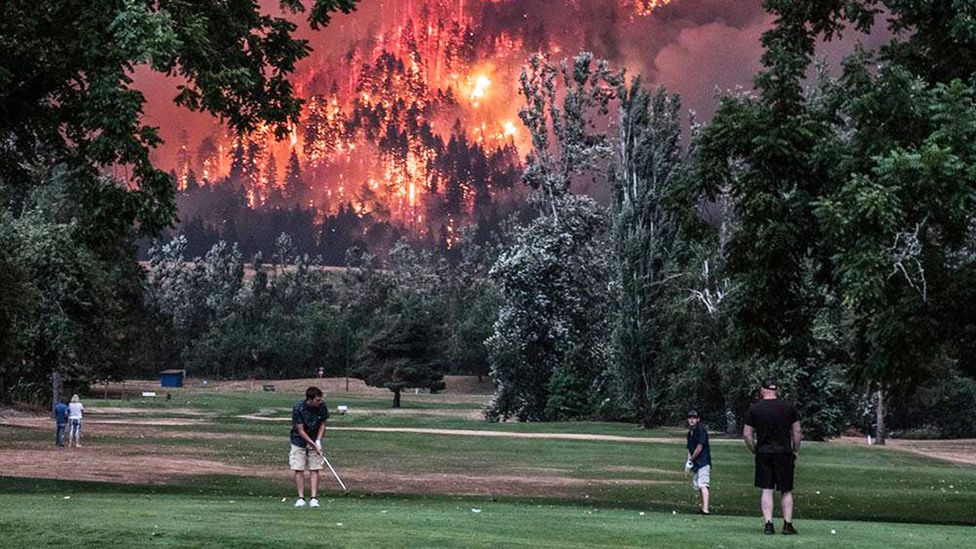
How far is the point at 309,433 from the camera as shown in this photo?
24.7m

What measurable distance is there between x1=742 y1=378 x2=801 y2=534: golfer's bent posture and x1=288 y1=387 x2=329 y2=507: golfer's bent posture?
7433mm

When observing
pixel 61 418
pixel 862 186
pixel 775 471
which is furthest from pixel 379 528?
pixel 61 418

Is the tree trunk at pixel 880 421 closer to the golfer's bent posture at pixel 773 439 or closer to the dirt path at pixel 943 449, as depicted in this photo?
the dirt path at pixel 943 449

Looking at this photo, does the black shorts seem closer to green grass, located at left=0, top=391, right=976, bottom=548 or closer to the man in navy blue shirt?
green grass, located at left=0, top=391, right=976, bottom=548

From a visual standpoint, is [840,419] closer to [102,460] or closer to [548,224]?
[548,224]

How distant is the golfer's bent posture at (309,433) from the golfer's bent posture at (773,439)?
7433mm

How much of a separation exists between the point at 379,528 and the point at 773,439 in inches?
232

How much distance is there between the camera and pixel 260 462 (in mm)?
48000

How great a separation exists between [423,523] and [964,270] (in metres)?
15.4

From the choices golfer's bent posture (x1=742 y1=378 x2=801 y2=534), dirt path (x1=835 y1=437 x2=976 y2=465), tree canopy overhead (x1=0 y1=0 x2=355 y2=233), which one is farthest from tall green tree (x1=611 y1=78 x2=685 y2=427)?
golfer's bent posture (x1=742 y1=378 x2=801 y2=534)

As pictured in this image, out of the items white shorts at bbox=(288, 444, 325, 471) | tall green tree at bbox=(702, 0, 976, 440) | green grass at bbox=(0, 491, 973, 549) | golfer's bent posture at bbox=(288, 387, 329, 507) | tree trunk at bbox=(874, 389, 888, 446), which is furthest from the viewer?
tree trunk at bbox=(874, 389, 888, 446)

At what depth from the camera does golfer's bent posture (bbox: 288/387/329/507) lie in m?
24.5

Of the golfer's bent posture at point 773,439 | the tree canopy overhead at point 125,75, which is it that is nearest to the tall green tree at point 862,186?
the golfer's bent posture at point 773,439

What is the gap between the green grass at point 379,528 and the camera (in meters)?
18.4
